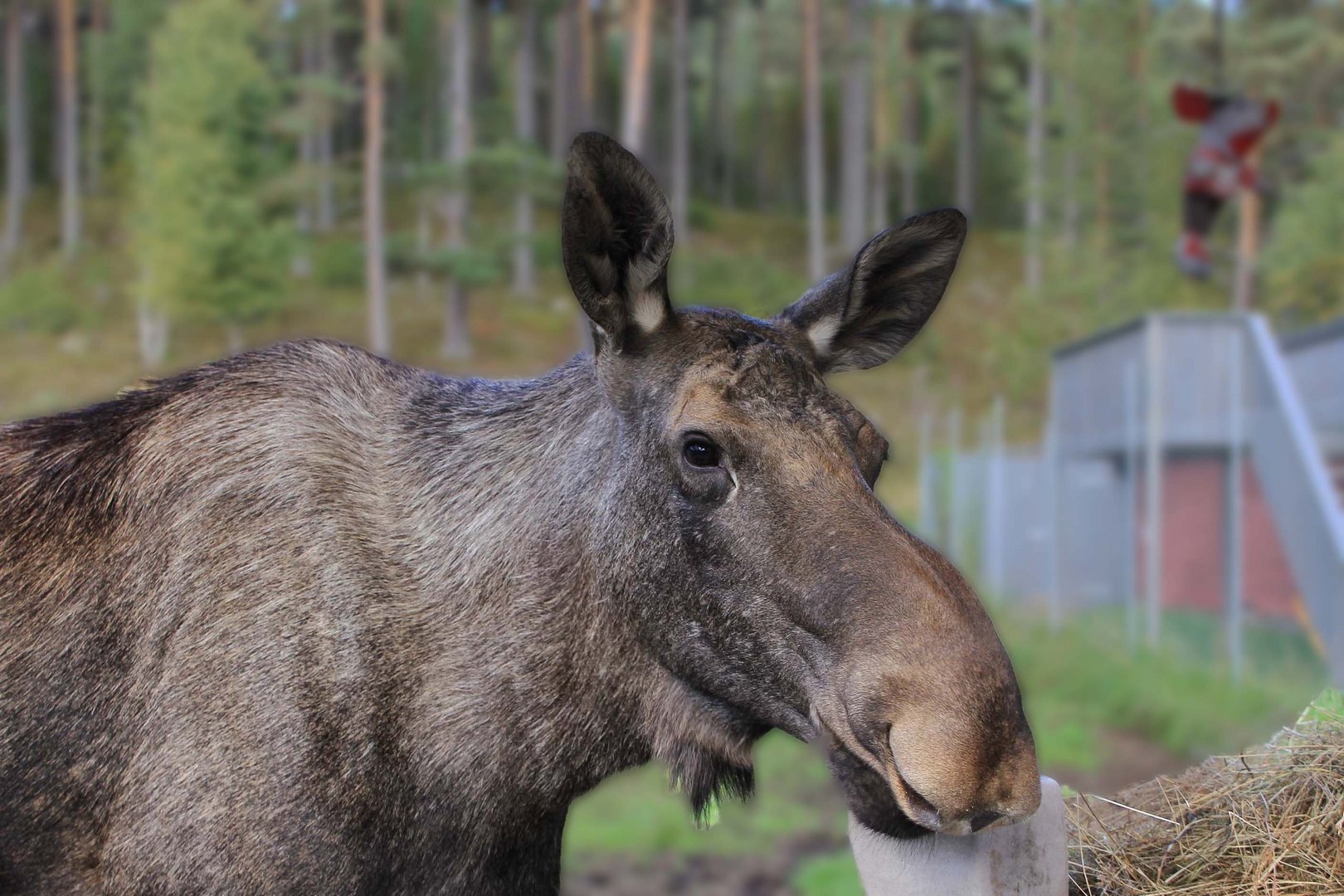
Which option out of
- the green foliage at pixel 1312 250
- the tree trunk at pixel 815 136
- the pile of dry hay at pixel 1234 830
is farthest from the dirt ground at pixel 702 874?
the tree trunk at pixel 815 136

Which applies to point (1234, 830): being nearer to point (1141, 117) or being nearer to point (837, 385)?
point (837, 385)

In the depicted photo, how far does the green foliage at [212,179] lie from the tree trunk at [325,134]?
1653 mm

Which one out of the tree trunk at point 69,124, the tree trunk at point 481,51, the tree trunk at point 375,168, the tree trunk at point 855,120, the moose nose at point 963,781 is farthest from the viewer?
the tree trunk at point 69,124

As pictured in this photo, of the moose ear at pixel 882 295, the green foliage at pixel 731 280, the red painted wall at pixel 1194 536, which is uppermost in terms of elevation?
the moose ear at pixel 882 295

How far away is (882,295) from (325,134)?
A: 36.0m

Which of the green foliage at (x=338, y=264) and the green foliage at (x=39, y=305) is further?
the green foliage at (x=39, y=305)

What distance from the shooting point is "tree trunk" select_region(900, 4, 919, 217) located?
44.0m

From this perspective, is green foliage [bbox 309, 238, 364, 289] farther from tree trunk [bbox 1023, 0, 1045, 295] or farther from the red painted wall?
the red painted wall

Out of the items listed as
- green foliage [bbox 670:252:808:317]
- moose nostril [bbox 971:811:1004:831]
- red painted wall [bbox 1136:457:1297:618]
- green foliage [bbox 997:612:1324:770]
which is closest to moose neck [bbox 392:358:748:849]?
moose nostril [bbox 971:811:1004:831]

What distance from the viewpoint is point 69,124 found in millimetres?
38000

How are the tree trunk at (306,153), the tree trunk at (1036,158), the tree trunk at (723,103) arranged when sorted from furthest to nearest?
the tree trunk at (723,103) < the tree trunk at (1036,158) < the tree trunk at (306,153)

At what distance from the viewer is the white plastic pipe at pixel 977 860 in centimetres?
238

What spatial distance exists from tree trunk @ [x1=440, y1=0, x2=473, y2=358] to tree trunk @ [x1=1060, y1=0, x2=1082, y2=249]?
41.8ft

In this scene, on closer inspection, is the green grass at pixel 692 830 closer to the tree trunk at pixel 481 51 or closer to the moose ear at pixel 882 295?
the moose ear at pixel 882 295
